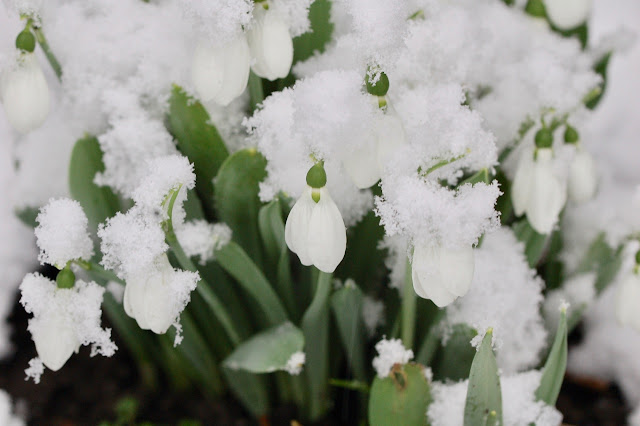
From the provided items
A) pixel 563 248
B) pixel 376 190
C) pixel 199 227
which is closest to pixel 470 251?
pixel 376 190

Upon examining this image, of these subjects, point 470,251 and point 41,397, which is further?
point 41,397

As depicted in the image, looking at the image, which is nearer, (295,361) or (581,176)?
(295,361)

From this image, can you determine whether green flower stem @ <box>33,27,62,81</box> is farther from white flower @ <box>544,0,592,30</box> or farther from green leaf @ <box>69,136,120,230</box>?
white flower @ <box>544,0,592,30</box>

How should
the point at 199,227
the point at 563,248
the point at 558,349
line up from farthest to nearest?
the point at 563,248 < the point at 199,227 < the point at 558,349

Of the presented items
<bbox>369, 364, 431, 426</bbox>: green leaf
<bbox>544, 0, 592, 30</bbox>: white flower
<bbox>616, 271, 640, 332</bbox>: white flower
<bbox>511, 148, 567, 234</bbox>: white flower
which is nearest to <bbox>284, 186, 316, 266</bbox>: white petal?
<bbox>369, 364, 431, 426</bbox>: green leaf

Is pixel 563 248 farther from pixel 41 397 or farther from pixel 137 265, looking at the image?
pixel 41 397

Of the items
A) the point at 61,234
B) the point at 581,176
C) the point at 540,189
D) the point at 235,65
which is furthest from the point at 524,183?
the point at 61,234

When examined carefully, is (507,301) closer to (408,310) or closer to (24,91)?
(408,310)
